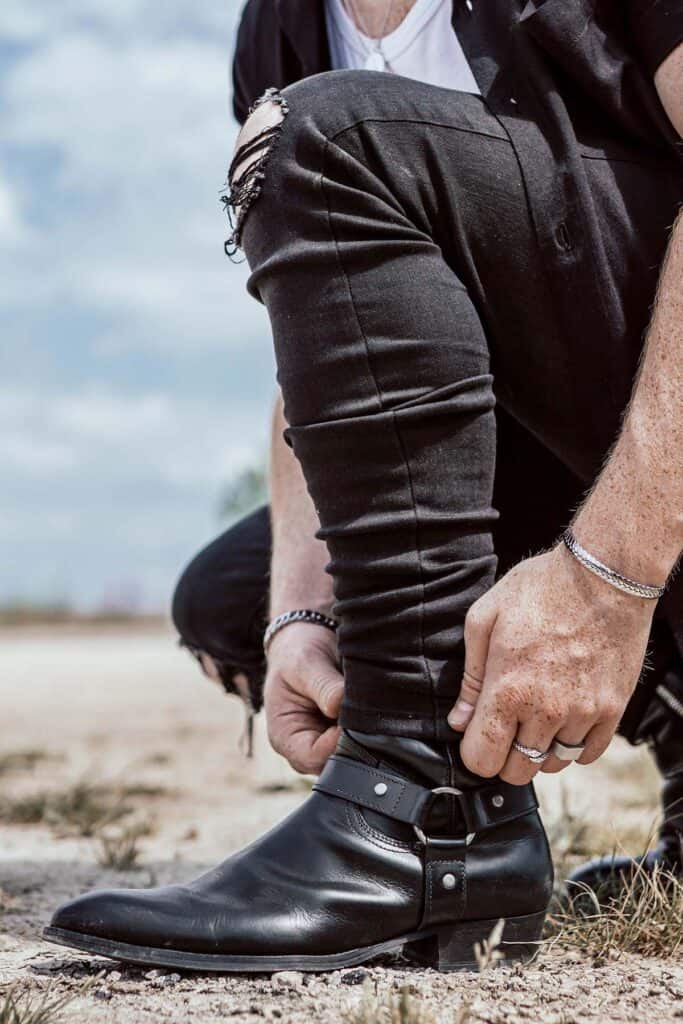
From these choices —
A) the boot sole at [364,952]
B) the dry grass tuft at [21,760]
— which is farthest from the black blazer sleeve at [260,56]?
the dry grass tuft at [21,760]

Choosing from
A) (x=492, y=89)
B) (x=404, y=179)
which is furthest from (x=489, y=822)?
(x=492, y=89)

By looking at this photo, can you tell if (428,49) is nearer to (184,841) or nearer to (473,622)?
(473,622)

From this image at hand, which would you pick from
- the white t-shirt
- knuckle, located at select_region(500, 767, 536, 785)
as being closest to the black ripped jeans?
knuckle, located at select_region(500, 767, 536, 785)

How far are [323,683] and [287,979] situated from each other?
421 millimetres

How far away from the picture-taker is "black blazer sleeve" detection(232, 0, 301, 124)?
203cm

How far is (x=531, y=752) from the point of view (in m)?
1.37

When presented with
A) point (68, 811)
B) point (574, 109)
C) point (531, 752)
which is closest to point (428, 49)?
point (574, 109)

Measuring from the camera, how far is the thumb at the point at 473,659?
1346 mm

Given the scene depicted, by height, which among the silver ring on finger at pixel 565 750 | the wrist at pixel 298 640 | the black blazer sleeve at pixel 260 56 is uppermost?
the black blazer sleeve at pixel 260 56

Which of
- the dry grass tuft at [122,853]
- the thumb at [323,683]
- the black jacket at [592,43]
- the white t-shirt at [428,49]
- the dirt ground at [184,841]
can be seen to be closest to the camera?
the dirt ground at [184,841]

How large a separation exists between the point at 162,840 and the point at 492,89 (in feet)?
6.55

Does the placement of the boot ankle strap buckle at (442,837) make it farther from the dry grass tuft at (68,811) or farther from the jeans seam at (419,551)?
the dry grass tuft at (68,811)

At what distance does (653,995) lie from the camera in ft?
4.41

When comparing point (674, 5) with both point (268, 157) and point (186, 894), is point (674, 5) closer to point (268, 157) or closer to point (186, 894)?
point (268, 157)
